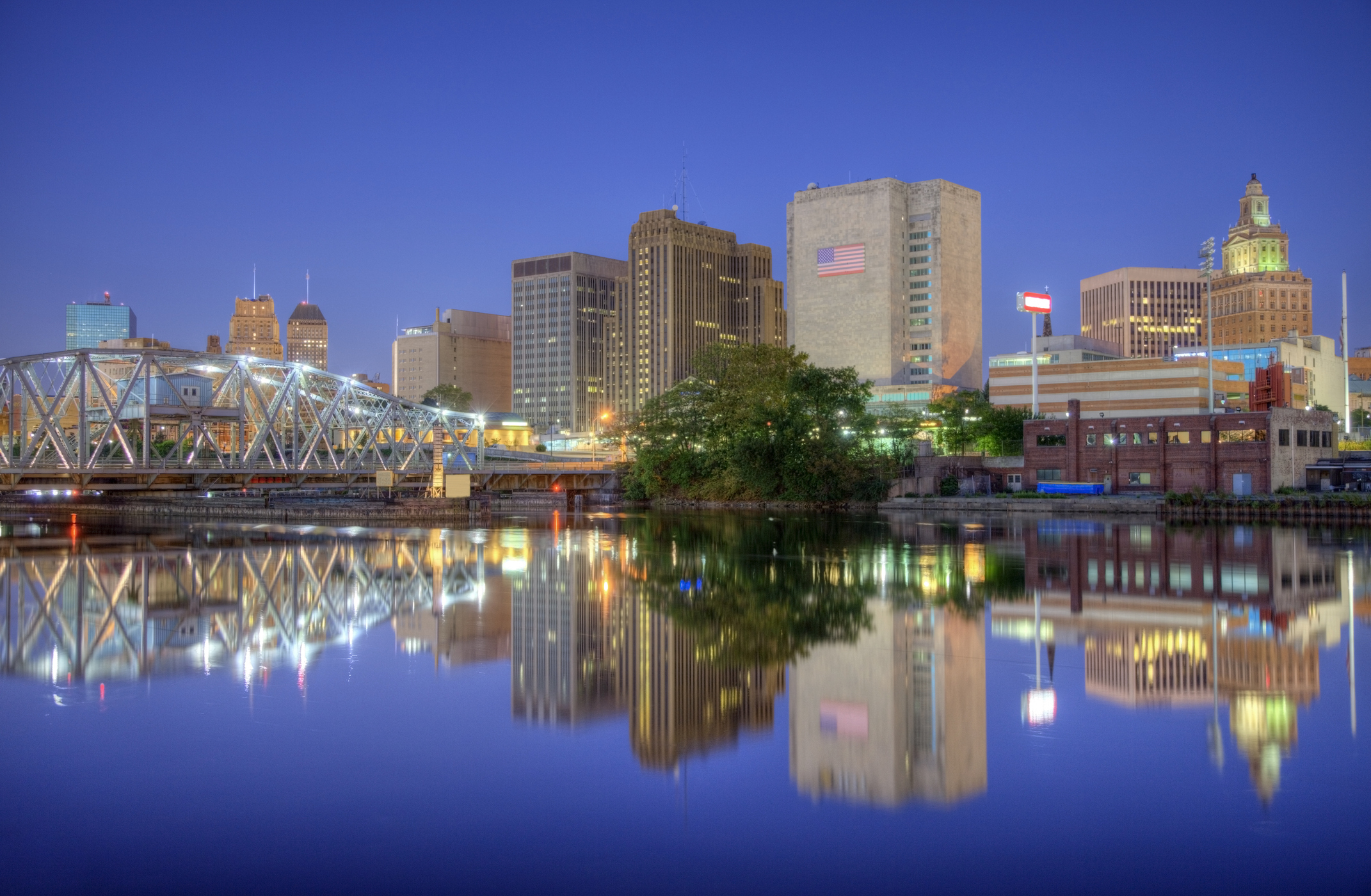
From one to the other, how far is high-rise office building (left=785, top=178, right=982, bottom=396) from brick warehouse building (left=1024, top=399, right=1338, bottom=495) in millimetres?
91325

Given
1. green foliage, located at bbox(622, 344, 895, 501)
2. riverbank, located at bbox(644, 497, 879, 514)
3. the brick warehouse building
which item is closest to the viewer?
the brick warehouse building

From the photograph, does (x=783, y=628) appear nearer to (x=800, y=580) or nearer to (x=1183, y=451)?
(x=800, y=580)

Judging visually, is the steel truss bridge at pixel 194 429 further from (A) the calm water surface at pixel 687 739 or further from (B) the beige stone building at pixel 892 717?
(B) the beige stone building at pixel 892 717

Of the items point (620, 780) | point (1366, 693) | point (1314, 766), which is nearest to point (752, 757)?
point (620, 780)

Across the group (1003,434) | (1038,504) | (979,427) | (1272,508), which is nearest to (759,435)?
(1038,504)

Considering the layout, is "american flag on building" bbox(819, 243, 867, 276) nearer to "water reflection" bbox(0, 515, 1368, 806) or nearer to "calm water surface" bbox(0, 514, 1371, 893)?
"water reflection" bbox(0, 515, 1368, 806)

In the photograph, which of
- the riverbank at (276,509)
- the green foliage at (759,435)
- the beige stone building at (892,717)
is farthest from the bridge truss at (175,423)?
the beige stone building at (892,717)

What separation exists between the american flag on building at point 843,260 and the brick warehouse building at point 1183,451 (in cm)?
9649

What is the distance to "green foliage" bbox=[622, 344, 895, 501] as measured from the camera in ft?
339

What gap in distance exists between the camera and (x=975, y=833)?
46.5ft

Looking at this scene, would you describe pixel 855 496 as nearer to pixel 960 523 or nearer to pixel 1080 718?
pixel 960 523

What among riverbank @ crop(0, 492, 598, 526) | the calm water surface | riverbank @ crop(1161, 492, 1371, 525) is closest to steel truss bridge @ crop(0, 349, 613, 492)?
riverbank @ crop(0, 492, 598, 526)

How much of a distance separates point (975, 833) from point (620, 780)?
5230 millimetres

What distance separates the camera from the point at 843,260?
195875 mm
